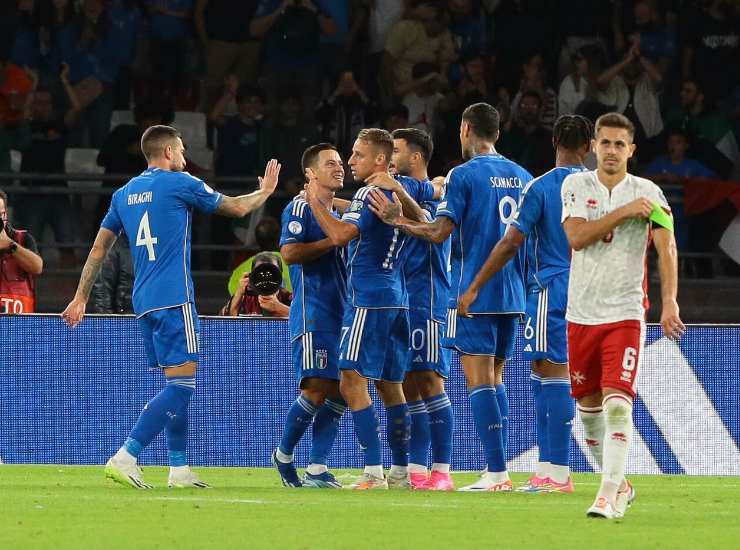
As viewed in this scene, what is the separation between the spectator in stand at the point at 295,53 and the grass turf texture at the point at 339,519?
915 cm

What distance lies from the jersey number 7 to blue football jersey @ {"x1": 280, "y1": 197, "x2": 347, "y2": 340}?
33.7 inches

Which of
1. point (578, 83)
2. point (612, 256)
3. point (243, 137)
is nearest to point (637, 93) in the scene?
point (578, 83)

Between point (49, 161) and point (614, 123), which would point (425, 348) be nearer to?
point (614, 123)

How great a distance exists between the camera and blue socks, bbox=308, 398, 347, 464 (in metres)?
10.8

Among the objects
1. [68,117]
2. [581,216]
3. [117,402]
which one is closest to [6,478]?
[117,402]

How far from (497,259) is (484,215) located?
0.71 meters

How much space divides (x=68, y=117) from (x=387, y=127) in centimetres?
372

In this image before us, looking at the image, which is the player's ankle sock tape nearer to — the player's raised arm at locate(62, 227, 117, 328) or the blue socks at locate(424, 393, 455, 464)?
the player's raised arm at locate(62, 227, 117, 328)

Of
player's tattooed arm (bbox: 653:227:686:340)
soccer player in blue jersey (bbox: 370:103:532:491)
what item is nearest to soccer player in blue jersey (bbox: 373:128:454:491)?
soccer player in blue jersey (bbox: 370:103:532:491)

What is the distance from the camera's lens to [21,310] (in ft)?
46.4

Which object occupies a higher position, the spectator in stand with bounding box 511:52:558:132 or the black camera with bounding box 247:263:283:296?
the spectator in stand with bounding box 511:52:558:132

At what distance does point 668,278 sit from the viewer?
8.13 m

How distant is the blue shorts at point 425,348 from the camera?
10797 millimetres

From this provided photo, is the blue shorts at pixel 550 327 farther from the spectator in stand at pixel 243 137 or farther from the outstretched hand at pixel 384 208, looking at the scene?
the spectator in stand at pixel 243 137
